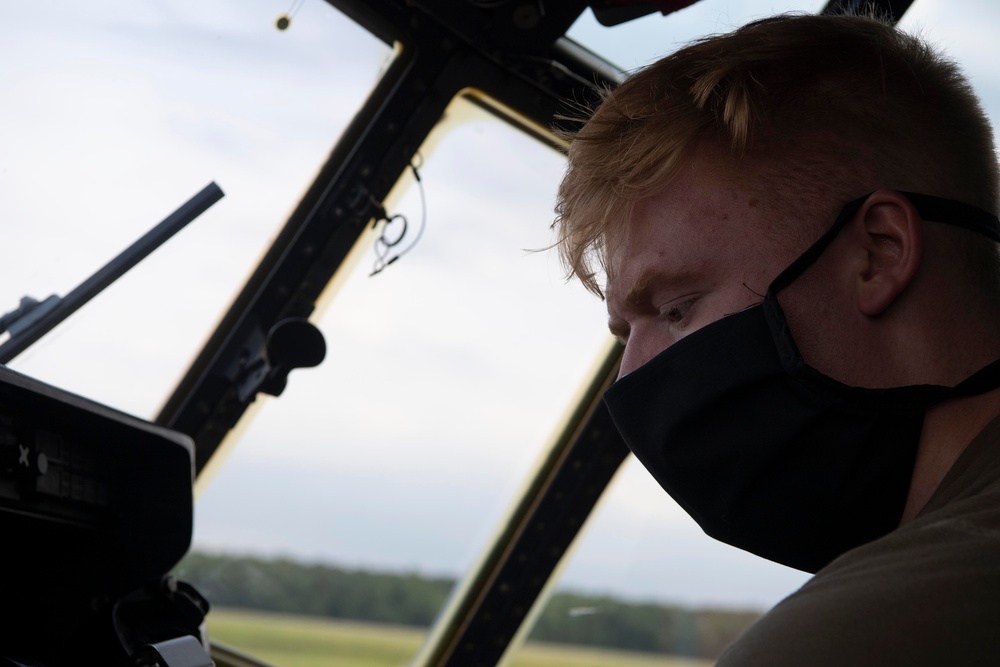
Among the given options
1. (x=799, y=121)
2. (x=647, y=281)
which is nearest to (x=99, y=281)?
(x=647, y=281)

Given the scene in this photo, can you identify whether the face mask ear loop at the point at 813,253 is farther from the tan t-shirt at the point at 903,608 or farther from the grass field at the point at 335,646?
the grass field at the point at 335,646

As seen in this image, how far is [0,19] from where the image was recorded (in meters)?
1.73

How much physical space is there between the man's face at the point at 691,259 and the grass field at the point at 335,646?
1.89 meters

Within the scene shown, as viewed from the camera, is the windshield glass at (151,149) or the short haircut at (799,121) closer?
the short haircut at (799,121)

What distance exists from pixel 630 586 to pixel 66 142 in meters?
2.45

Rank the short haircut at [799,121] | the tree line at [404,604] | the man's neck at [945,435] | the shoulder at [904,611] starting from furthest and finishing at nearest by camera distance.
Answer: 1. the tree line at [404,604]
2. the short haircut at [799,121]
3. the man's neck at [945,435]
4. the shoulder at [904,611]

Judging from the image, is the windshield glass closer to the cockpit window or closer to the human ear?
the cockpit window

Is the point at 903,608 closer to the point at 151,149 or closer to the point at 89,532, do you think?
the point at 89,532

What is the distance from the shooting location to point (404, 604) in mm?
3176

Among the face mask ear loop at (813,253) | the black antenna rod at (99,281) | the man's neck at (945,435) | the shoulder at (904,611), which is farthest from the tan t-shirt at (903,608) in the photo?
the black antenna rod at (99,281)

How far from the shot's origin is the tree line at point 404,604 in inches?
117

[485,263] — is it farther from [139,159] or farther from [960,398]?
[960,398]

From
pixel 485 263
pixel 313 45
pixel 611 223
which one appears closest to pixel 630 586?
pixel 485 263

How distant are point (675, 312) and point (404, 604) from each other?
8.08 feet
